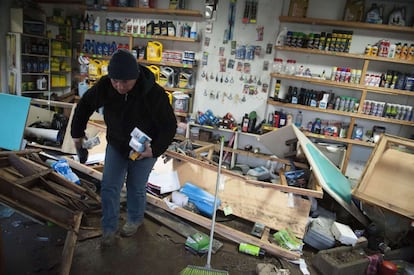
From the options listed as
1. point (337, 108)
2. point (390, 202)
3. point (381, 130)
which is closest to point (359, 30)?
point (337, 108)

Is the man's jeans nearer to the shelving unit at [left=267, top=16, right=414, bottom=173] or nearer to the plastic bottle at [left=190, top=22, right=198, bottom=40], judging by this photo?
the shelving unit at [left=267, top=16, right=414, bottom=173]

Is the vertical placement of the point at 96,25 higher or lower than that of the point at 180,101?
higher

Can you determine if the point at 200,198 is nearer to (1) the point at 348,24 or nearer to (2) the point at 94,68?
(1) the point at 348,24

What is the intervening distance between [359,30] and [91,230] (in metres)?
3.83

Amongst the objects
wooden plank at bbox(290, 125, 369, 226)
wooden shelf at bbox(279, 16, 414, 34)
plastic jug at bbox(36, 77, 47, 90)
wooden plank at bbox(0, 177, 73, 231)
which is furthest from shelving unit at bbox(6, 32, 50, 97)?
wooden plank at bbox(290, 125, 369, 226)

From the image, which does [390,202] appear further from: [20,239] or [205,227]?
[20,239]

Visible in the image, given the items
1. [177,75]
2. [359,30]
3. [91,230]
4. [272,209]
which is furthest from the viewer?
[177,75]

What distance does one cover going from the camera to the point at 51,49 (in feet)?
15.9

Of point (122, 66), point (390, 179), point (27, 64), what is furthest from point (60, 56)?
point (390, 179)

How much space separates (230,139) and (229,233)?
1983mm

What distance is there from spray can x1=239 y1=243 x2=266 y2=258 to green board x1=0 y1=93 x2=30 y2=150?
2.55 m

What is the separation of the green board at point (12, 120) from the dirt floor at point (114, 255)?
104cm

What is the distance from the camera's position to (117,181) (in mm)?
1910

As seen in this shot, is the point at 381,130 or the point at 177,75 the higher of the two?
the point at 177,75
